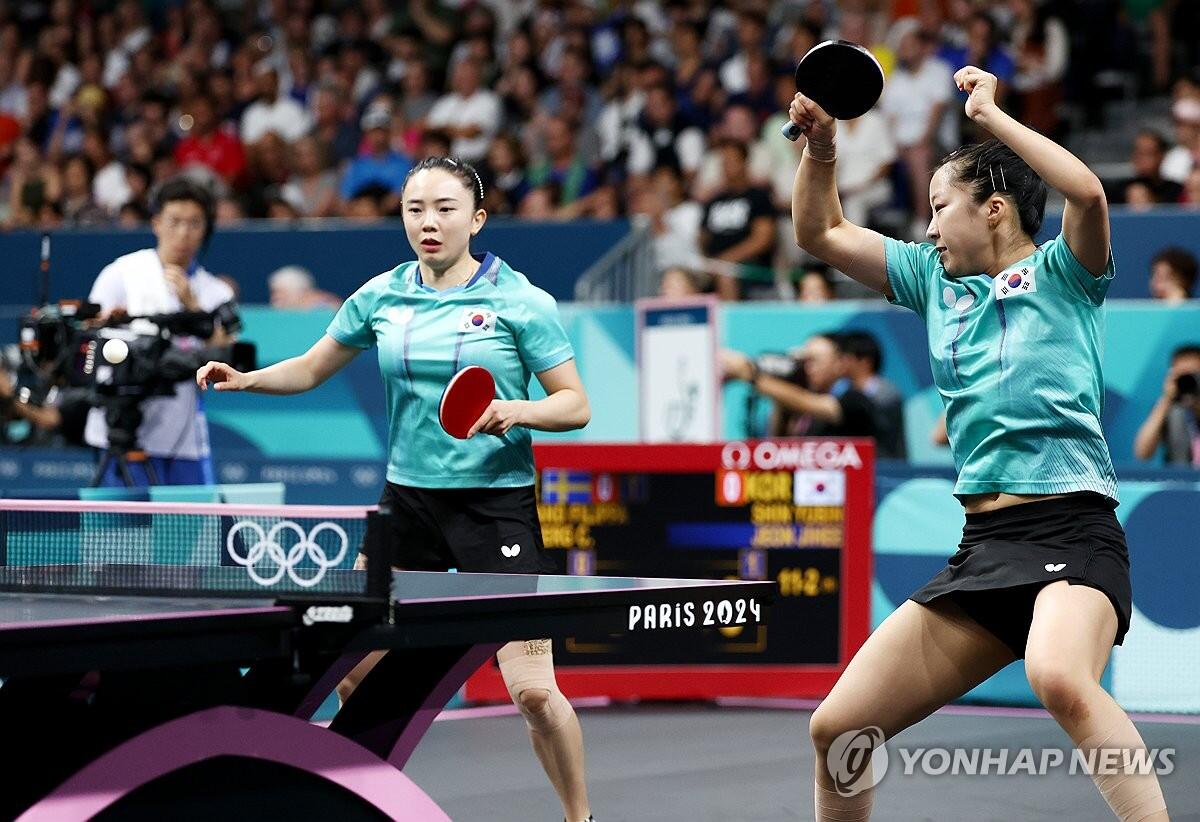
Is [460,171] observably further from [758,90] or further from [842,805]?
[758,90]

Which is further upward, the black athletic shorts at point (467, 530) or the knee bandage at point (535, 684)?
the black athletic shorts at point (467, 530)

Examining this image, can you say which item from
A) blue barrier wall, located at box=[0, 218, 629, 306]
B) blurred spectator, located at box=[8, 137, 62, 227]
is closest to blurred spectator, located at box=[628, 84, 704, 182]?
blue barrier wall, located at box=[0, 218, 629, 306]

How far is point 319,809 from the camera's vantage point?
10.1 feet

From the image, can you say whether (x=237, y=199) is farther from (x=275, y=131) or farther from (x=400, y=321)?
(x=400, y=321)

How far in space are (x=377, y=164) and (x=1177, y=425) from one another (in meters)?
6.81

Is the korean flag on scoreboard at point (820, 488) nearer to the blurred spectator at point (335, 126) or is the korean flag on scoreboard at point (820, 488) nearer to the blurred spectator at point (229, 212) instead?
the blurred spectator at point (229, 212)

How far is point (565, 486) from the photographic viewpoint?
24.1ft

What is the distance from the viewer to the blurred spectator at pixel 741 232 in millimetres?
11002

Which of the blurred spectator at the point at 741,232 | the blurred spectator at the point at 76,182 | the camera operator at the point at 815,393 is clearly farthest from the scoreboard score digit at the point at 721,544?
the blurred spectator at the point at 76,182

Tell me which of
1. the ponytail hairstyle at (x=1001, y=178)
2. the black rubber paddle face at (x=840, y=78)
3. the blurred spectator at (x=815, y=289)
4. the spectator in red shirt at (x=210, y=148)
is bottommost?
the blurred spectator at (x=815, y=289)

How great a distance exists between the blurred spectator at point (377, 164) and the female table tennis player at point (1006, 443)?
9360 mm

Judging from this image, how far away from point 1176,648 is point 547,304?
353 cm

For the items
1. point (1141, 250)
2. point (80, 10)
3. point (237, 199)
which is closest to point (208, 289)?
point (1141, 250)

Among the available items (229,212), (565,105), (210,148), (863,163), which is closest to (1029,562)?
(863,163)
